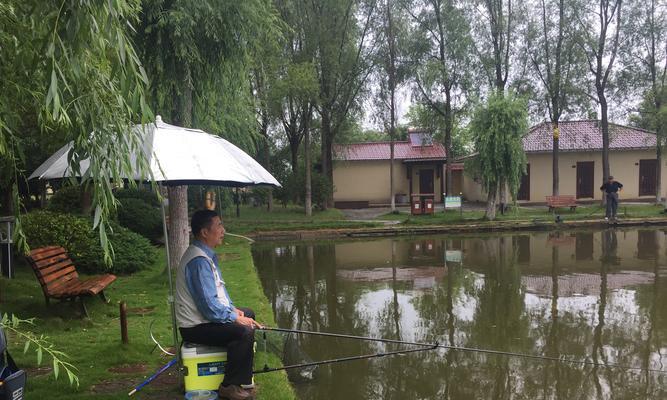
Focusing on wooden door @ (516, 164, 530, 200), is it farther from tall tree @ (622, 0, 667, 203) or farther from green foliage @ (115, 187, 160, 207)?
green foliage @ (115, 187, 160, 207)

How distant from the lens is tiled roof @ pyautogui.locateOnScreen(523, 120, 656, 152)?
83.2ft

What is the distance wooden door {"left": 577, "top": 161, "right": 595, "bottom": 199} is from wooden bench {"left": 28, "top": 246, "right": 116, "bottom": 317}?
2552 cm

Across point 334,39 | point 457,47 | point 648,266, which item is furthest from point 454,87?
point 648,266

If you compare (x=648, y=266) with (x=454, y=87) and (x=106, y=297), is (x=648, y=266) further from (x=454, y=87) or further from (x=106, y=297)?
(x=454, y=87)

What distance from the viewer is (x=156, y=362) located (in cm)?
454

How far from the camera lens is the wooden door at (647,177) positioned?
25828 mm

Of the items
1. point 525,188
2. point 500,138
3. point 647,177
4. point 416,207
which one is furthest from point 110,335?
point 647,177

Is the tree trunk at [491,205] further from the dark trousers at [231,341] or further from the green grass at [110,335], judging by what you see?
the dark trousers at [231,341]

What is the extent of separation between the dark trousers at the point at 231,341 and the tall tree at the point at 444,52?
19.2m

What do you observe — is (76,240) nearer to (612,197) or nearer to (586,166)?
(612,197)

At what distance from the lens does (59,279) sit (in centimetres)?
600

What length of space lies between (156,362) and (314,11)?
59.9 feet

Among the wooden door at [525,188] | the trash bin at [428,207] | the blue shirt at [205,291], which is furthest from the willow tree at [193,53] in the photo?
the wooden door at [525,188]

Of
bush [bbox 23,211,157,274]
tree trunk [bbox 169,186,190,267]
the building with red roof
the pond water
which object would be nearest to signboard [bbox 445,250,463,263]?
the pond water
